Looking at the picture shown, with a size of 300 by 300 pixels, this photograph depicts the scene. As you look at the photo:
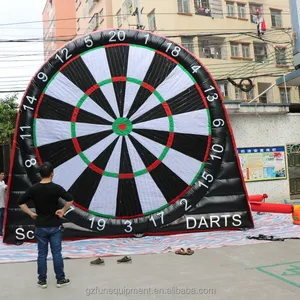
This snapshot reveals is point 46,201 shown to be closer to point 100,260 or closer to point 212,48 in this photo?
point 100,260

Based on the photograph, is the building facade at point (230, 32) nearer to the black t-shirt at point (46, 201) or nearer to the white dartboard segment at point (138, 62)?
the white dartboard segment at point (138, 62)

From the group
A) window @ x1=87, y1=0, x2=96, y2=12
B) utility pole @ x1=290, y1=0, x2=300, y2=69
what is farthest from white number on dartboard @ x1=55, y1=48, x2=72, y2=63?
window @ x1=87, y1=0, x2=96, y2=12

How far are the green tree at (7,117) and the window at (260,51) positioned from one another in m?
16.1

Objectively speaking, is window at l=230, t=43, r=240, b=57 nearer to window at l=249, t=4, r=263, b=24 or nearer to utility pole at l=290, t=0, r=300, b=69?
window at l=249, t=4, r=263, b=24

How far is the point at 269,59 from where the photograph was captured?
24281 millimetres

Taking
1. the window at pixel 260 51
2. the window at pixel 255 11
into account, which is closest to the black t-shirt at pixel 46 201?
the window at pixel 260 51

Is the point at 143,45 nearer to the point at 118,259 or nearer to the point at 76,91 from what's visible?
the point at 76,91

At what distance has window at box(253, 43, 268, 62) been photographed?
959 inches

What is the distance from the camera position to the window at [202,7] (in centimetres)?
2228

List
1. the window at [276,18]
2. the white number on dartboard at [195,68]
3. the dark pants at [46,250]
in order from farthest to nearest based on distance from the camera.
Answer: the window at [276,18] → the white number on dartboard at [195,68] → the dark pants at [46,250]

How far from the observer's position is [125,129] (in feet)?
20.9

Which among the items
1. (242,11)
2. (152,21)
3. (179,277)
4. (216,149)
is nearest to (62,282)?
(179,277)

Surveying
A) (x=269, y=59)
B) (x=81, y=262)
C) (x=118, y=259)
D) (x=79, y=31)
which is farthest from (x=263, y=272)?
(x=79, y=31)

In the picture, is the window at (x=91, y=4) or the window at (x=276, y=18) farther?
the window at (x=91, y=4)
